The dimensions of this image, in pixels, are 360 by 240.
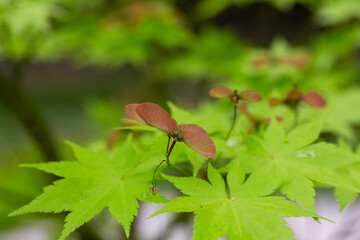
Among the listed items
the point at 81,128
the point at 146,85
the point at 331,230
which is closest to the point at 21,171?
the point at 81,128

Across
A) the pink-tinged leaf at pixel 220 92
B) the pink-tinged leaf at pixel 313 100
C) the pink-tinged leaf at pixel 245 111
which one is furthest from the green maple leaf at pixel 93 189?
the pink-tinged leaf at pixel 313 100

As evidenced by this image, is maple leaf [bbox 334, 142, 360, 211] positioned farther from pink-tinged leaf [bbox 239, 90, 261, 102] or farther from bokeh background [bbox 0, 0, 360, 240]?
bokeh background [bbox 0, 0, 360, 240]

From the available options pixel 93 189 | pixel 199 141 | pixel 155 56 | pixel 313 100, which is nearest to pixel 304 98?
pixel 313 100

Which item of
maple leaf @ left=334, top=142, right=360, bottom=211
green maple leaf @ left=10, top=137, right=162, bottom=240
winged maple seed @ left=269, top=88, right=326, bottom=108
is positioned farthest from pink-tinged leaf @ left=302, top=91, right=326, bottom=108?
green maple leaf @ left=10, top=137, right=162, bottom=240

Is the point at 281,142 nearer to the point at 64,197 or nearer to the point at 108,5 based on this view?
the point at 64,197

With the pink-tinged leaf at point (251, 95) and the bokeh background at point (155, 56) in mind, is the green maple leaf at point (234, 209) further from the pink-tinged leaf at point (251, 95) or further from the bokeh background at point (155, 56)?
the bokeh background at point (155, 56)

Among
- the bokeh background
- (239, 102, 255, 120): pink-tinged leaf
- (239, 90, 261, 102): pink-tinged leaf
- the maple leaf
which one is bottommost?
the maple leaf

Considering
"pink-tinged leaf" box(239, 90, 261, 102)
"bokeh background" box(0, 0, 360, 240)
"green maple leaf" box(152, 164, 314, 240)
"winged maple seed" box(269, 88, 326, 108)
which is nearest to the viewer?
"green maple leaf" box(152, 164, 314, 240)
